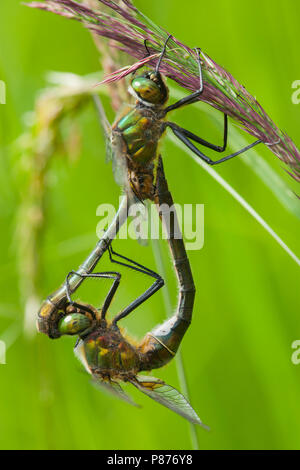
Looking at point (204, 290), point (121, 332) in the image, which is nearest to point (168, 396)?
point (121, 332)

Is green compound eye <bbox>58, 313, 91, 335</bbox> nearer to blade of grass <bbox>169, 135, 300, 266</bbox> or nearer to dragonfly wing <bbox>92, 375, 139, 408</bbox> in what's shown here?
dragonfly wing <bbox>92, 375, 139, 408</bbox>

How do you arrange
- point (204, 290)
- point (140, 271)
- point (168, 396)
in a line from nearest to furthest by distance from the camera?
point (168, 396), point (140, 271), point (204, 290)

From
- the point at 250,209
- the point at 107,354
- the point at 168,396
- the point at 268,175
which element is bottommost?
the point at 168,396

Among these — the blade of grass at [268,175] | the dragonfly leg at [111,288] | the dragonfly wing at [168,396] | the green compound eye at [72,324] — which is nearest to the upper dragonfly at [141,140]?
the blade of grass at [268,175]

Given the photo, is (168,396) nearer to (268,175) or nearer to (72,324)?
(72,324)

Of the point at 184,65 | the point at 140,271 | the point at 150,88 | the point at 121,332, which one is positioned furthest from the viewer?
the point at 121,332

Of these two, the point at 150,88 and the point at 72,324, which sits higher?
the point at 150,88

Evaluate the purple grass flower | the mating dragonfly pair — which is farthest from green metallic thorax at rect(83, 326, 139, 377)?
the purple grass flower
